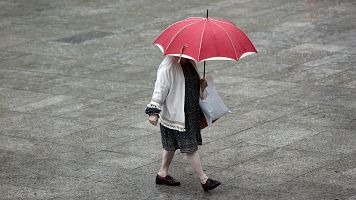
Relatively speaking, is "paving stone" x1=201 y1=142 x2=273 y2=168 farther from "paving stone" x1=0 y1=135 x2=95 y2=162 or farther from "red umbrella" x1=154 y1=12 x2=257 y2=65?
"red umbrella" x1=154 y1=12 x2=257 y2=65

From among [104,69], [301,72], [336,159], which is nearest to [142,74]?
[104,69]

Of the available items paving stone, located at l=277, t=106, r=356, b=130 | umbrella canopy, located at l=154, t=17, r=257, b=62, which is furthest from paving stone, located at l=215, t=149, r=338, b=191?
umbrella canopy, located at l=154, t=17, r=257, b=62

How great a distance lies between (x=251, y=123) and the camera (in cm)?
1140

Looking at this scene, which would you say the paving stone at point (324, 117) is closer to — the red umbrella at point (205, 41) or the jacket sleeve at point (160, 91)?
the red umbrella at point (205, 41)

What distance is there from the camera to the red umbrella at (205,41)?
8.48 meters

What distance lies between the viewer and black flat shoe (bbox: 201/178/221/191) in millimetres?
8914

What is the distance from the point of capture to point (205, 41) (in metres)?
8.52

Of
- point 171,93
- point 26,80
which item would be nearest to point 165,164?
point 171,93

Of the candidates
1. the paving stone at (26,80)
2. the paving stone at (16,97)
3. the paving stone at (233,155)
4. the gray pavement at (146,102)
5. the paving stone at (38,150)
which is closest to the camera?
the gray pavement at (146,102)

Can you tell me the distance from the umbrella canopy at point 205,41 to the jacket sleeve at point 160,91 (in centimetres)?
30

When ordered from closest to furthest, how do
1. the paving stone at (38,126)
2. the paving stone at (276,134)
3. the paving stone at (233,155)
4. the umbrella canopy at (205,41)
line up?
the umbrella canopy at (205,41) < the paving stone at (233,155) < the paving stone at (276,134) < the paving stone at (38,126)

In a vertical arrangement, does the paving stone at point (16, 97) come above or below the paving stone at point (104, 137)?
below

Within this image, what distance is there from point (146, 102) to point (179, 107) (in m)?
3.81

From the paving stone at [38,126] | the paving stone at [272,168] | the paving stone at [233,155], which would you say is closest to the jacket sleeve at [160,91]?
the paving stone at [272,168]
